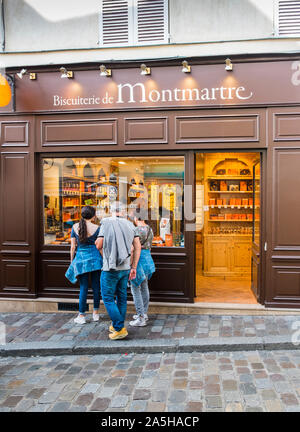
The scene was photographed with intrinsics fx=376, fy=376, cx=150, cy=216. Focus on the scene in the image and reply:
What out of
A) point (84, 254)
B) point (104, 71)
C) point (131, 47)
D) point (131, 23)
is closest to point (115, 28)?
point (131, 23)

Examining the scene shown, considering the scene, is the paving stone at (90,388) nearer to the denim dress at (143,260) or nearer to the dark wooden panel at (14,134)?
the denim dress at (143,260)

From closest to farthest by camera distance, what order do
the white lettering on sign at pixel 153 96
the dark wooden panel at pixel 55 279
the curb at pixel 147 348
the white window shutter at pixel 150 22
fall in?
the curb at pixel 147 348 < the white lettering on sign at pixel 153 96 < the white window shutter at pixel 150 22 < the dark wooden panel at pixel 55 279

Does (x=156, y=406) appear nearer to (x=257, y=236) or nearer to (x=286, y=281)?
(x=286, y=281)

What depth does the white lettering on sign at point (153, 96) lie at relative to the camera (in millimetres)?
6664

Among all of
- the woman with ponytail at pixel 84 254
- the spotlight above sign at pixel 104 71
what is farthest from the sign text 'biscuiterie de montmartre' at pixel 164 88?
the woman with ponytail at pixel 84 254

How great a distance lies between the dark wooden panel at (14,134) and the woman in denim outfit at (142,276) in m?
2.87

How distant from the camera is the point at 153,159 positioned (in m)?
7.18

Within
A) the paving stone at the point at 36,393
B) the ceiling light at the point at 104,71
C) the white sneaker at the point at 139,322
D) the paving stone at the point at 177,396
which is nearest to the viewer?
the paving stone at the point at 177,396

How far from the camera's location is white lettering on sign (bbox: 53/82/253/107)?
666 cm

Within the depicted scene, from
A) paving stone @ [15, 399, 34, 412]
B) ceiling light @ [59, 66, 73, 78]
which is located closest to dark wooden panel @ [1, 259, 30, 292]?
paving stone @ [15, 399, 34, 412]

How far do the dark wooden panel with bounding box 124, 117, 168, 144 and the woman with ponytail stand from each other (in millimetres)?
1646

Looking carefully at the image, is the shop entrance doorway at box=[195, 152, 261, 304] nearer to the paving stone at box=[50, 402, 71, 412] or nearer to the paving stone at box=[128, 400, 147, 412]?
the paving stone at box=[128, 400, 147, 412]

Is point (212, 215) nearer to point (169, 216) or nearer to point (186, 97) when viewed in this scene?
point (169, 216)

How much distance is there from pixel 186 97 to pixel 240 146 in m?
1.31
